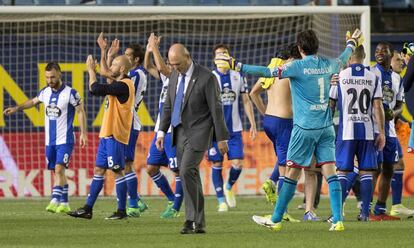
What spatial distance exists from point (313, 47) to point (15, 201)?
29.9 feet

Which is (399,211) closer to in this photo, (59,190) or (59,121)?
(59,190)

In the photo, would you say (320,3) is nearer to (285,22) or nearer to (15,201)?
(285,22)

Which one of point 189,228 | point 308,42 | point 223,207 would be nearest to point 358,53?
point 308,42

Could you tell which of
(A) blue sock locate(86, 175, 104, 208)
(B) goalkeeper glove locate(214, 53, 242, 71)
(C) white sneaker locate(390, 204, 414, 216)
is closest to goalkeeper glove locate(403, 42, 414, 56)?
(C) white sneaker locate(390, 204, 414, 216)

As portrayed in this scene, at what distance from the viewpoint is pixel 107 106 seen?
15.7m

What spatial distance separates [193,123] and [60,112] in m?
5.43

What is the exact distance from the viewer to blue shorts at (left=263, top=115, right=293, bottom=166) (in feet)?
49.6

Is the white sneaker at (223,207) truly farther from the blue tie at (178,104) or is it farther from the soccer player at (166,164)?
the blue tie at (178,104)

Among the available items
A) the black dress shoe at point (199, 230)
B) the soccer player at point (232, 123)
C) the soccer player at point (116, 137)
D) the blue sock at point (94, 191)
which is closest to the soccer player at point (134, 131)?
the soccer player at point (116, 137)

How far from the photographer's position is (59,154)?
17672 millimetres

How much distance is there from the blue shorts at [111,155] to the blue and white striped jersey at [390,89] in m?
3.20

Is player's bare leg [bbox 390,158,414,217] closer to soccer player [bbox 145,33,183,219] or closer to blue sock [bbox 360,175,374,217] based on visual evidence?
blue sock [bbox 360,175,374,217]

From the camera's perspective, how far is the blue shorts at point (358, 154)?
47.7 feet

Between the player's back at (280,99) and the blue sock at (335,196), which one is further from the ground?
the player's back at (280,99)
